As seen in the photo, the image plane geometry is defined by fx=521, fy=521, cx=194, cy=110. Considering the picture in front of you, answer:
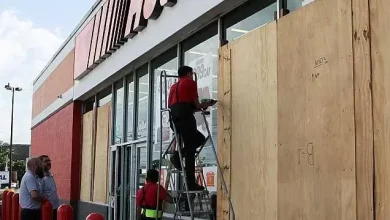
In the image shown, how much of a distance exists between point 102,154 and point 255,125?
326 inches

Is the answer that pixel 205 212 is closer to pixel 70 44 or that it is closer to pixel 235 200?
pixel 235 200

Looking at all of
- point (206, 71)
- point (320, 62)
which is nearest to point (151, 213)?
point (206, 71)

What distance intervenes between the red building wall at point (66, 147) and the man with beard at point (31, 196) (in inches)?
326

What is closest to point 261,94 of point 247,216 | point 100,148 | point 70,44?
point 247,216

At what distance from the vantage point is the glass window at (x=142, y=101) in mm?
11297

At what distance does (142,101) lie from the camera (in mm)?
11711

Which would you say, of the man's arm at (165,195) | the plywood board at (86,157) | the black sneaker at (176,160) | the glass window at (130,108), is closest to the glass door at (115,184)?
the glass window at (130,108)

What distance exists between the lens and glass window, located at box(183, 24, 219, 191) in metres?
8.08

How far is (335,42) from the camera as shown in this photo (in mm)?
5043

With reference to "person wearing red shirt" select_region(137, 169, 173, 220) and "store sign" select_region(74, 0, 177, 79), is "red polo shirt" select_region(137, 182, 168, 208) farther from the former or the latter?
"store sign" select_region(74, 0, 177, 79)

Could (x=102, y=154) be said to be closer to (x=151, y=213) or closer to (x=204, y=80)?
(x=204, y=80)

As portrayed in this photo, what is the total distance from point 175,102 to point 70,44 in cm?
1232

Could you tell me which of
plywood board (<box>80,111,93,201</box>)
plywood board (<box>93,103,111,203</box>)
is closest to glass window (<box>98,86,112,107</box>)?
plywood board (<box>93,103,111,203</box>)

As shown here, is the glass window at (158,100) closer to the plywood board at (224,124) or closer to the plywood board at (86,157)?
the plywood board at (224,124)
